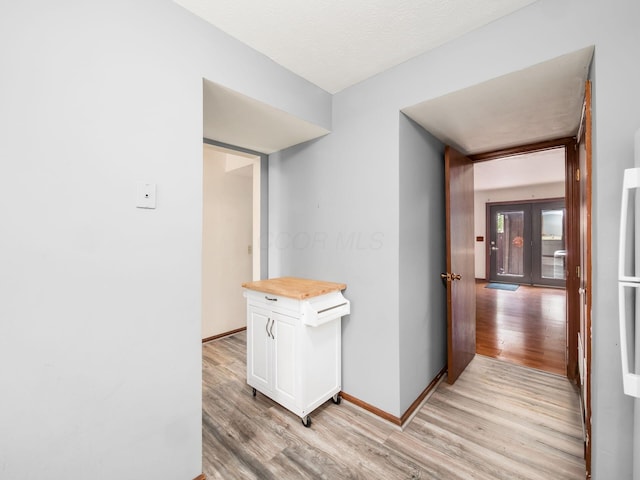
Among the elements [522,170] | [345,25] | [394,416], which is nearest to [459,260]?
[394,416]

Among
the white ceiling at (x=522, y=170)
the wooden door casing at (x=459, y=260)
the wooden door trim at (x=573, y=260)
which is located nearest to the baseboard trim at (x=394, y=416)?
the wooden door casing at (x=459, y=260)

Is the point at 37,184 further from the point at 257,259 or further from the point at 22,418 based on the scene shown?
the point at 257,259

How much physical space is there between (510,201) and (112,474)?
8659 millimetres

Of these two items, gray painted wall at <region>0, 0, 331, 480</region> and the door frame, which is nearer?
gray painted wall at <region>0, 0, 331, 480</region>

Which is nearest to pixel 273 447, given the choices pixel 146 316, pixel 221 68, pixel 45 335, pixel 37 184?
pixel 146 316

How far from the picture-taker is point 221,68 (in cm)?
161

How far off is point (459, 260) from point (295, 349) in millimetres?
1791

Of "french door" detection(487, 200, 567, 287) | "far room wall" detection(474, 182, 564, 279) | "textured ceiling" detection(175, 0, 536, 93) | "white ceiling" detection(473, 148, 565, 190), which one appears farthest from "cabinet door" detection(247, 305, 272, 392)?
"french door" detection(487, 200, 567, 287)

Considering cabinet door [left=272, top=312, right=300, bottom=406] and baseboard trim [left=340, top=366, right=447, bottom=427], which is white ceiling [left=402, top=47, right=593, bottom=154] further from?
baseboard trim [left=340, top=366, right=447, bottom=427]

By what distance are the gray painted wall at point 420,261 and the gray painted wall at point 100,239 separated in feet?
4.49

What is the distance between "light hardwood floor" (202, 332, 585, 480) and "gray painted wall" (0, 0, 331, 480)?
47cm

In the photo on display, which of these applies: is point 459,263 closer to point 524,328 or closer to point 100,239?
point 524,328

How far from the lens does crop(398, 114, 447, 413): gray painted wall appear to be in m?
2.04

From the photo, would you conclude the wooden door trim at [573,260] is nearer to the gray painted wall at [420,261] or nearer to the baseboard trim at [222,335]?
the gray painted wall at [420,261]
